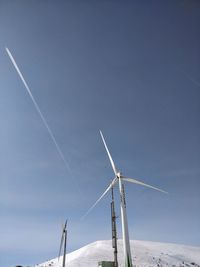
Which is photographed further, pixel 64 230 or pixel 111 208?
pixel 64 230

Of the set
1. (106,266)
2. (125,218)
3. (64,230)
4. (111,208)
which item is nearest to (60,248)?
(64,230)

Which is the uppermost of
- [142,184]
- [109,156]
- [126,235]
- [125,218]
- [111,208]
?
[109,156]

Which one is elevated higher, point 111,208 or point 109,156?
point 109,156

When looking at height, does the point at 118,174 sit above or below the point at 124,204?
above

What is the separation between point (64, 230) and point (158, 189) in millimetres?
41897

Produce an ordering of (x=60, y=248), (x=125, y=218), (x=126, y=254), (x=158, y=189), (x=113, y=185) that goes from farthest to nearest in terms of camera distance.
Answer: (x=60, y=248) → (x=113, y=185) → (x=158, y=189) → (x=125, y=218) → (x=126, y=254)

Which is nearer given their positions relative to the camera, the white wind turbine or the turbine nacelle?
the white wind turbine

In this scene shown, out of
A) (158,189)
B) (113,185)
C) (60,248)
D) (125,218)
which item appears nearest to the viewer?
(125,218)

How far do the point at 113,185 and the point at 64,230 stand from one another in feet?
110

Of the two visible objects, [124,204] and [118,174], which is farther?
[118,174]

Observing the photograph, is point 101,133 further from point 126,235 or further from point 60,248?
point 60,248

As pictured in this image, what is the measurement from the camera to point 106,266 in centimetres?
5194

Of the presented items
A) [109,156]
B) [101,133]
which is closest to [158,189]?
[109,156]

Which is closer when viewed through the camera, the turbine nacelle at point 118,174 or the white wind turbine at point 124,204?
the white wind turbine at point 124,204
